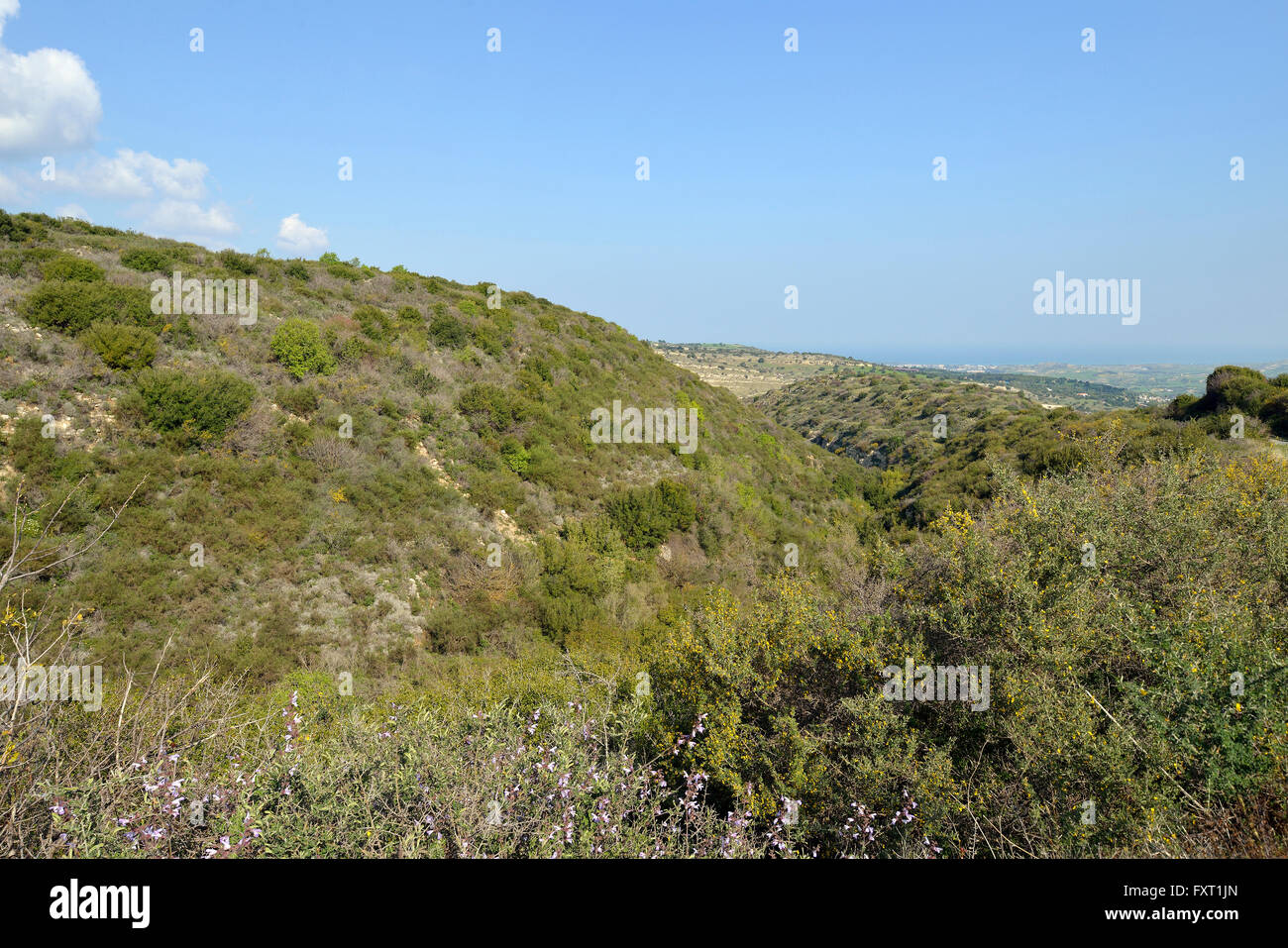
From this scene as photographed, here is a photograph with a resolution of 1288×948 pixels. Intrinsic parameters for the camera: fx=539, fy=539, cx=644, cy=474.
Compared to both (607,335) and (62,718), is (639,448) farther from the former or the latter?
(62,718)

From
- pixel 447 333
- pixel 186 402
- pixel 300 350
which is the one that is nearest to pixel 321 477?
pixel 186 402

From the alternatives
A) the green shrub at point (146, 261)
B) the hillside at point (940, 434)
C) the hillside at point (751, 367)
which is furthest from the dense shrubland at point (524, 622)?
the hillside at point (751, 367)

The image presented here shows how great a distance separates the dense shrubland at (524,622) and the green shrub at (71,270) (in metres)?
0.29

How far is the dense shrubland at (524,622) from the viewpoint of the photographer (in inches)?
155

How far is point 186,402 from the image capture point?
11766mm

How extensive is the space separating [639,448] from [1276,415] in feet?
75.2

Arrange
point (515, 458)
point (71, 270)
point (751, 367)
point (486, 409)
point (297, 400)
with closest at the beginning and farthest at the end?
point (297, 400)
point (71, 270)
point (515, 458)
point (486, 409)
point (751, 367)

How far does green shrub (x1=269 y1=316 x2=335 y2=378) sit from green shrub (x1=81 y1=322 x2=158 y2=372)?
9.23ft

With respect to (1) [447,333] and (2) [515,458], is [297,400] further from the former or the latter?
(1) [447,333]

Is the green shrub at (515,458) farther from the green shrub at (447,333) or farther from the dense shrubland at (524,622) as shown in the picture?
the green shrub at (447,333)

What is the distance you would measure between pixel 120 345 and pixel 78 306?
1969mm

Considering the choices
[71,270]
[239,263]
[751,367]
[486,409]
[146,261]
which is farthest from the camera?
[751,367]

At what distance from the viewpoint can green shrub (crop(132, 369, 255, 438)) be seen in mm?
11453
